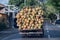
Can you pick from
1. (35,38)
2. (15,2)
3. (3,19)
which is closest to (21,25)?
(35,38)

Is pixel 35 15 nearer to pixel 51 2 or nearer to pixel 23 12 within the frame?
pixel 23 12

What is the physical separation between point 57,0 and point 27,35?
881 inches

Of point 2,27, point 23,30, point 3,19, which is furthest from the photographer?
point 3,19

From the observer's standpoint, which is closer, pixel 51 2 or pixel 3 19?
pixel 51 2

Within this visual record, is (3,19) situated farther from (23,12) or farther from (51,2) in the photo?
(51,2)

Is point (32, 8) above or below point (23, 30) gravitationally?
above

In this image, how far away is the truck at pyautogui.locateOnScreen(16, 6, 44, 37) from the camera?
2452cm

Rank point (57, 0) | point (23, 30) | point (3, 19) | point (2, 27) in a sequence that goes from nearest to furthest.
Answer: point (57, 0) < point (23, 30) < point (2, 27) < point (3, 19)

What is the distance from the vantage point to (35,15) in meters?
25.3

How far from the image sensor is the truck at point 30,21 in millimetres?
24516

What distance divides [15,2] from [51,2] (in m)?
82.0

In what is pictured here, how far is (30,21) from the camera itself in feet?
82.0

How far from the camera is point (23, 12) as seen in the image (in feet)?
82.5

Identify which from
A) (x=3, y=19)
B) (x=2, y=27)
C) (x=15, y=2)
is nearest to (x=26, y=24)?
(x=2, y=27)
